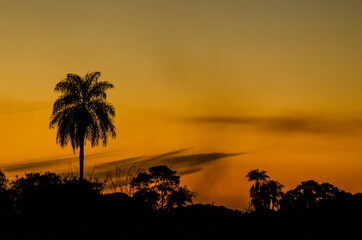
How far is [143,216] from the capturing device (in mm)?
30797

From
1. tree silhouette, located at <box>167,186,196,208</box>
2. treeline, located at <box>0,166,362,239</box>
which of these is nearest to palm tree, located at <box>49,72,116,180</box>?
treeline, located at <box>0,166,362,239</box>

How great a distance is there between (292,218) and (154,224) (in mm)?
6134

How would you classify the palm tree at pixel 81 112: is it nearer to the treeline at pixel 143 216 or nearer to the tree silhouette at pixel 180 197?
the treeline at pixel 143 216

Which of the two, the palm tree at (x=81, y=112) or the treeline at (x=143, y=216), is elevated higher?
the palm tree at (x=81, y=112)

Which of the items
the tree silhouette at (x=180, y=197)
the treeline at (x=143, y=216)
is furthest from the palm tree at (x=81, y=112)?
the tree silhouette at (x=180, y=197)

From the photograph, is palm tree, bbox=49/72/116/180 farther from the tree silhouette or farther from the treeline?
the tree silhouette

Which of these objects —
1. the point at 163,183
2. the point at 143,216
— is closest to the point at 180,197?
the point at 163,183

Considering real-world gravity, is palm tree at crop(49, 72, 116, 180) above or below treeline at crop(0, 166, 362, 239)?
above

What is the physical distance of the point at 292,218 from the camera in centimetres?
2358

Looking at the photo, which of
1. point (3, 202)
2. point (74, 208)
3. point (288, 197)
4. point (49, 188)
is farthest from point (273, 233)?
point (288, 197)

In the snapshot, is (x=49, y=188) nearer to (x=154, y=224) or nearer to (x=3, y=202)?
(x=3, y=202)

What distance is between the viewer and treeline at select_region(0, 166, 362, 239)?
20.6m

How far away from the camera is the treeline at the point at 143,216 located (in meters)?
20.6

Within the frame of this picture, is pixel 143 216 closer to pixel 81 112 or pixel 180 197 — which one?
pixel 81 112
